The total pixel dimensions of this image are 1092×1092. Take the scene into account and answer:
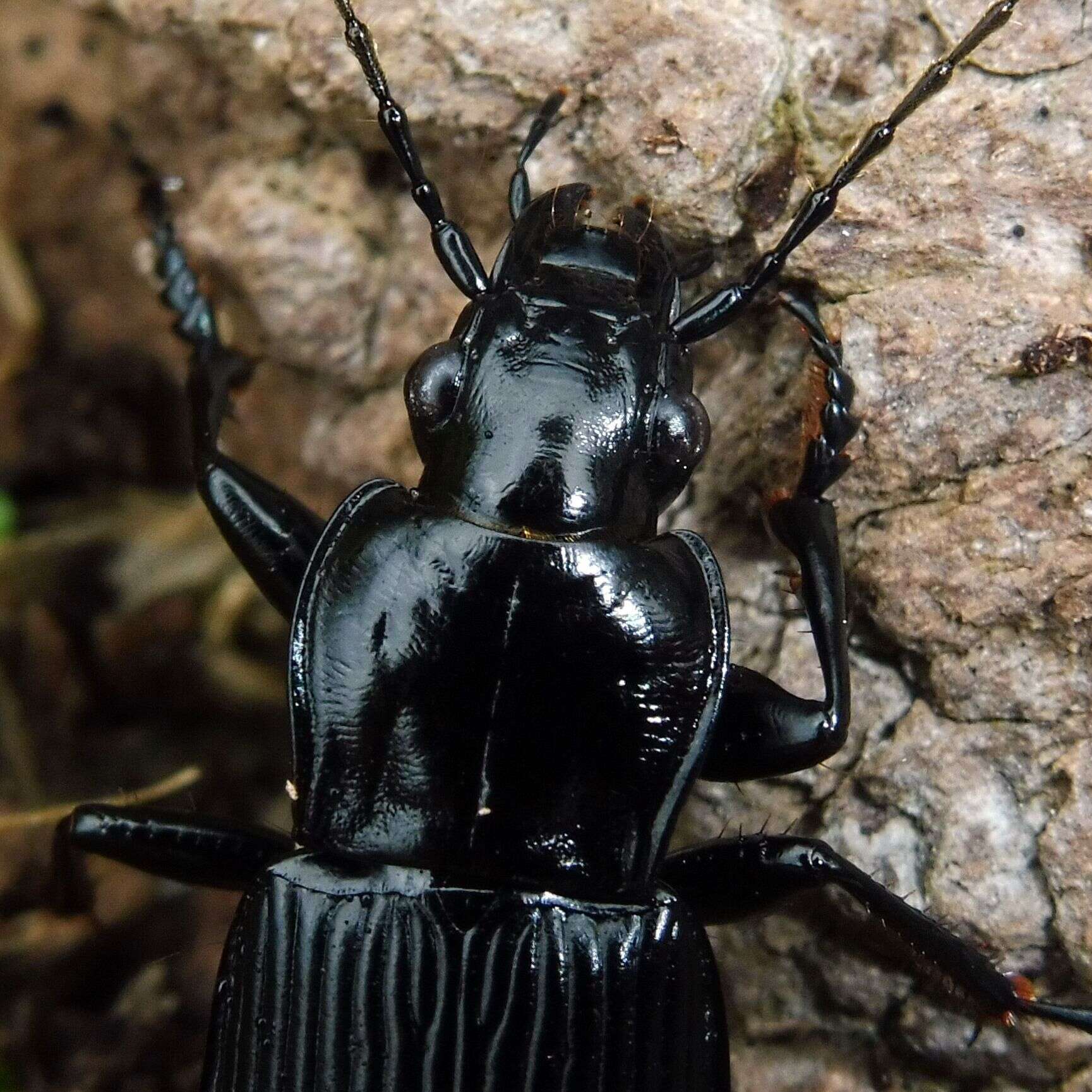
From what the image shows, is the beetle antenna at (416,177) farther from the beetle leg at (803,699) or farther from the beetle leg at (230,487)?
the beetle leg at (803,699)

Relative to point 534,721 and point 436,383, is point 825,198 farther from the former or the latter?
point 534,721

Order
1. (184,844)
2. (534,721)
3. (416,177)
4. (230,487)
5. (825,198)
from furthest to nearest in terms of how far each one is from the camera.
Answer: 1. (230,487)
2. (184,844)
3. (416,177)
4. (534,721)
5. (825,198)

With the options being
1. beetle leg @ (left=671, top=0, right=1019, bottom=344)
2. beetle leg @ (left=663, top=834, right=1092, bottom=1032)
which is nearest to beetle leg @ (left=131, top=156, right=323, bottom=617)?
beetle leg @ (left=671, top=0, right=1019, bottom=344)

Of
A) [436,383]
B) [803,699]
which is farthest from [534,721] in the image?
[436,383]

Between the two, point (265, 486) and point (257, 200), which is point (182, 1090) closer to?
point (265, 486)

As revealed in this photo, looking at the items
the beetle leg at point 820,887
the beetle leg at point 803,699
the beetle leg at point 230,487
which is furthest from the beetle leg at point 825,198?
the beetle leg at point 820,887

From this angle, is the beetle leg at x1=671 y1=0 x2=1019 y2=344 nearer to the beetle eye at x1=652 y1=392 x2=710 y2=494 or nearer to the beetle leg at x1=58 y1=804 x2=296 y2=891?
the beetle eye at x1=652 y1=392 x2=710 y2=494
